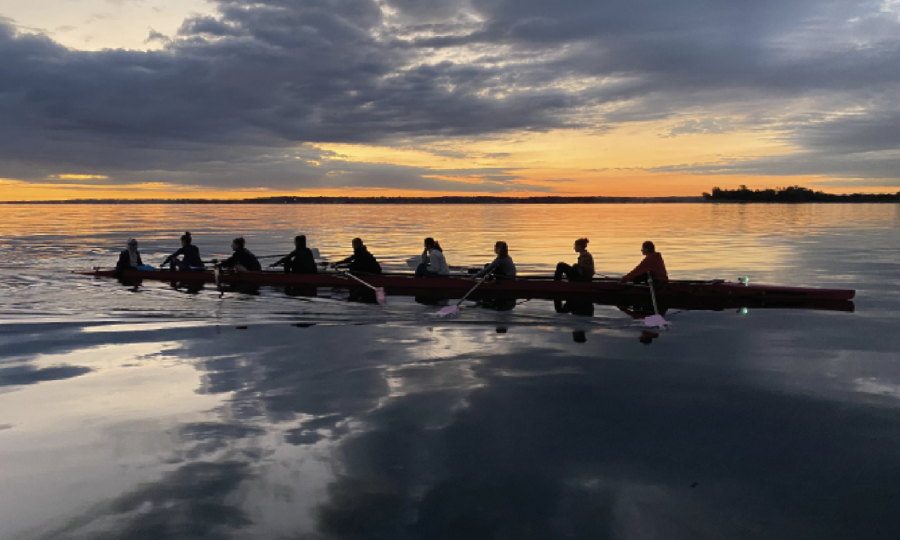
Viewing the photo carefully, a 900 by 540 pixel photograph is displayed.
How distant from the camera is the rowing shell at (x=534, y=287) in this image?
14.9 metres

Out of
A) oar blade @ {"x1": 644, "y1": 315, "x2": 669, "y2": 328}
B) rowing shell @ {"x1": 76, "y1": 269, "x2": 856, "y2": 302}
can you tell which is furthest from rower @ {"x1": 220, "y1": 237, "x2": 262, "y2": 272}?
oar blade @ {"x1": 644, "y1": 315, "x2": 669, "y2": 328}

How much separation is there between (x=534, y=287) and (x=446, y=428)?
9.99 meters

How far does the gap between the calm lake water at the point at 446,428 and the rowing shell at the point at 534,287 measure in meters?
2.10

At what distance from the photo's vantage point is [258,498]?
4891 millimetres

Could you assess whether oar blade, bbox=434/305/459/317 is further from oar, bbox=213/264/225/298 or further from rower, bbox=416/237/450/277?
oar, bbox=213/264/225/298

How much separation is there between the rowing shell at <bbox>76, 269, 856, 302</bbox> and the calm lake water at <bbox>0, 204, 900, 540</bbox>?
2.10 metres

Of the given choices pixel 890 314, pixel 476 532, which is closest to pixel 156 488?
pixel 476 532

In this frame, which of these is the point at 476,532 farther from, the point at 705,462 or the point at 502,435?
the point at 705,462

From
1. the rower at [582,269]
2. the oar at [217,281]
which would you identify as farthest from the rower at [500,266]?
the oar at [217,281]

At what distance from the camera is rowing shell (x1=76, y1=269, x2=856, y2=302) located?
14.9 meters

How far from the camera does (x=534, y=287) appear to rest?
16.0m

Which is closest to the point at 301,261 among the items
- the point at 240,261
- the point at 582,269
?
the point at 240,261

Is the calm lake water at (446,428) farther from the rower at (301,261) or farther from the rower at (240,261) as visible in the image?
the rower at (240,261)

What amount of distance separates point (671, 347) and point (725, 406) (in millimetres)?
3284
